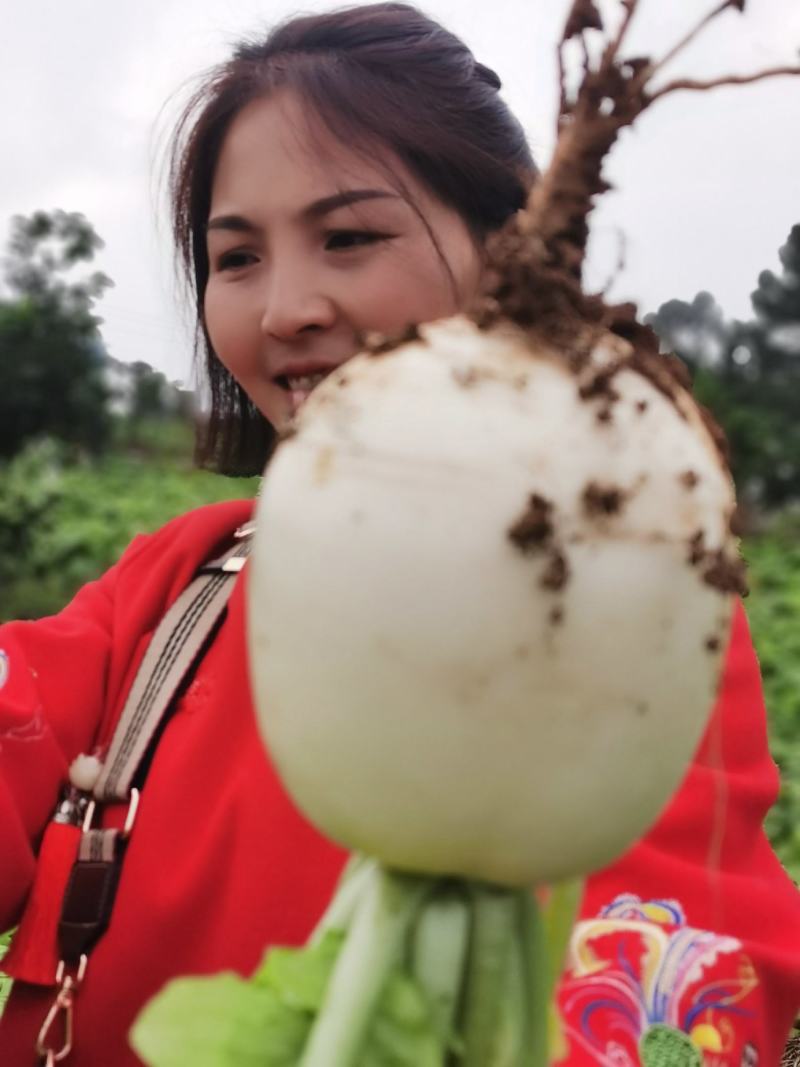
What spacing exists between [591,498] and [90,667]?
101cm

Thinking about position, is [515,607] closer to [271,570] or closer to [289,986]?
[271,570]

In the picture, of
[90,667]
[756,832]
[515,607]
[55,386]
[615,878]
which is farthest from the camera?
[55,386]

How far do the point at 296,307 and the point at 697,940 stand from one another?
78 centimetres

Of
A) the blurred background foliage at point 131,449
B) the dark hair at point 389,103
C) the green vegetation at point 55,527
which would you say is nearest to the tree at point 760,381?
the blurred background foliage at point 131,449

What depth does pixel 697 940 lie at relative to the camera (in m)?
1.18

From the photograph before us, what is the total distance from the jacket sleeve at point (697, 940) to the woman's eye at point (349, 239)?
0.63m

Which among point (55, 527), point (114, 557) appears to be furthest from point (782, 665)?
point (55, 527)

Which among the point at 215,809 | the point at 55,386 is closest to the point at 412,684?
the point at 215,809

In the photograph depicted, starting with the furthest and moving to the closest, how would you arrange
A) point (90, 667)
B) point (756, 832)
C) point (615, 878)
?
point (90, 667) < point (756, 832) < point (615, 878)

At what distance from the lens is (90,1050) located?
4.44 feet

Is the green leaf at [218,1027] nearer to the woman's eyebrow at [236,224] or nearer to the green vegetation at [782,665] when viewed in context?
the woman's eyebrow at [236,224]

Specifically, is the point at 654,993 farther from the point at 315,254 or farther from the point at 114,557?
the point at 114,557

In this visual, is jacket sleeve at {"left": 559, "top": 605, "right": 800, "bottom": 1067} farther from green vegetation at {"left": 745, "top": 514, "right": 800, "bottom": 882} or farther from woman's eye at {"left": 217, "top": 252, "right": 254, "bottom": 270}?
green vegetation at {"left": 745, "top": 514, "right": 800, "bottom": 882}

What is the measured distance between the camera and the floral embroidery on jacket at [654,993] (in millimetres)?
1093
